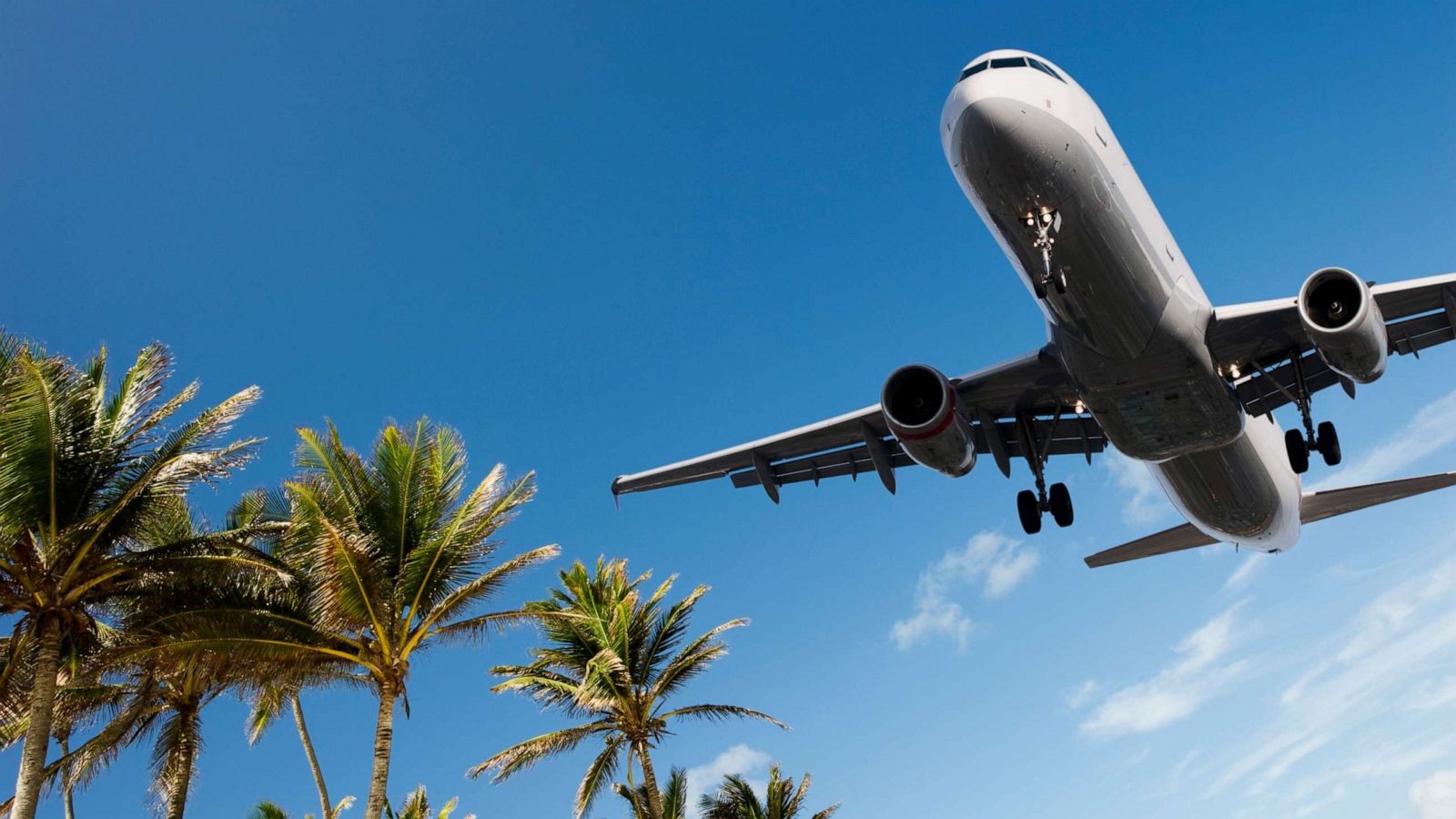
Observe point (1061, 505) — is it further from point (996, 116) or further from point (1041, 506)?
point (996, 116)

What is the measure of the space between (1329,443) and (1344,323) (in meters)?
3.89

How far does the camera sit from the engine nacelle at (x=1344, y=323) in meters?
13.6

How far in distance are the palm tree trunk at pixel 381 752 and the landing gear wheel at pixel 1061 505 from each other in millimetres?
11563

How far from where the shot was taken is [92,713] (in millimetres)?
17031

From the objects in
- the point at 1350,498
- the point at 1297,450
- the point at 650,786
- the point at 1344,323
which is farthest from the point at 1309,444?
the point at 650,786

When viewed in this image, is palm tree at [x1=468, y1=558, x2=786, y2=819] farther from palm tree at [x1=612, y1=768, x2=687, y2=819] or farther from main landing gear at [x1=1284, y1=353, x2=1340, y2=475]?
main landing gear at [x1=1284, y1=353, x2=1340, y2=475]

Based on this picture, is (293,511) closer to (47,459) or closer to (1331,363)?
(47,459)

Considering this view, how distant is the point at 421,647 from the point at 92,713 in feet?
18.7

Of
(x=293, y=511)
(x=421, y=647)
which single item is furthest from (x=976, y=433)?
(x=293, y=511)

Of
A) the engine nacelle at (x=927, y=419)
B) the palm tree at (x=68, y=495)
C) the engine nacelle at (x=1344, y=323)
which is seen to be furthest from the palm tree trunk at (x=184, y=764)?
the engine nacelle at (x=1344, y=323)

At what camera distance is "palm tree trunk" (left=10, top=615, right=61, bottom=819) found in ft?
40.9

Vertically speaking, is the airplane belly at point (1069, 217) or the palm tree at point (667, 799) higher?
the airplane belly at point (1069, 217)

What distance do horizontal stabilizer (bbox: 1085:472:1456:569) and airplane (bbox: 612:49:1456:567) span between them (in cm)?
13

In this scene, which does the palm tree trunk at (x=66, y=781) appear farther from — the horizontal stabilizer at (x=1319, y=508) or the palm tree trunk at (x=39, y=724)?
the horizontal stabilizer at (x=1319, y=508)
